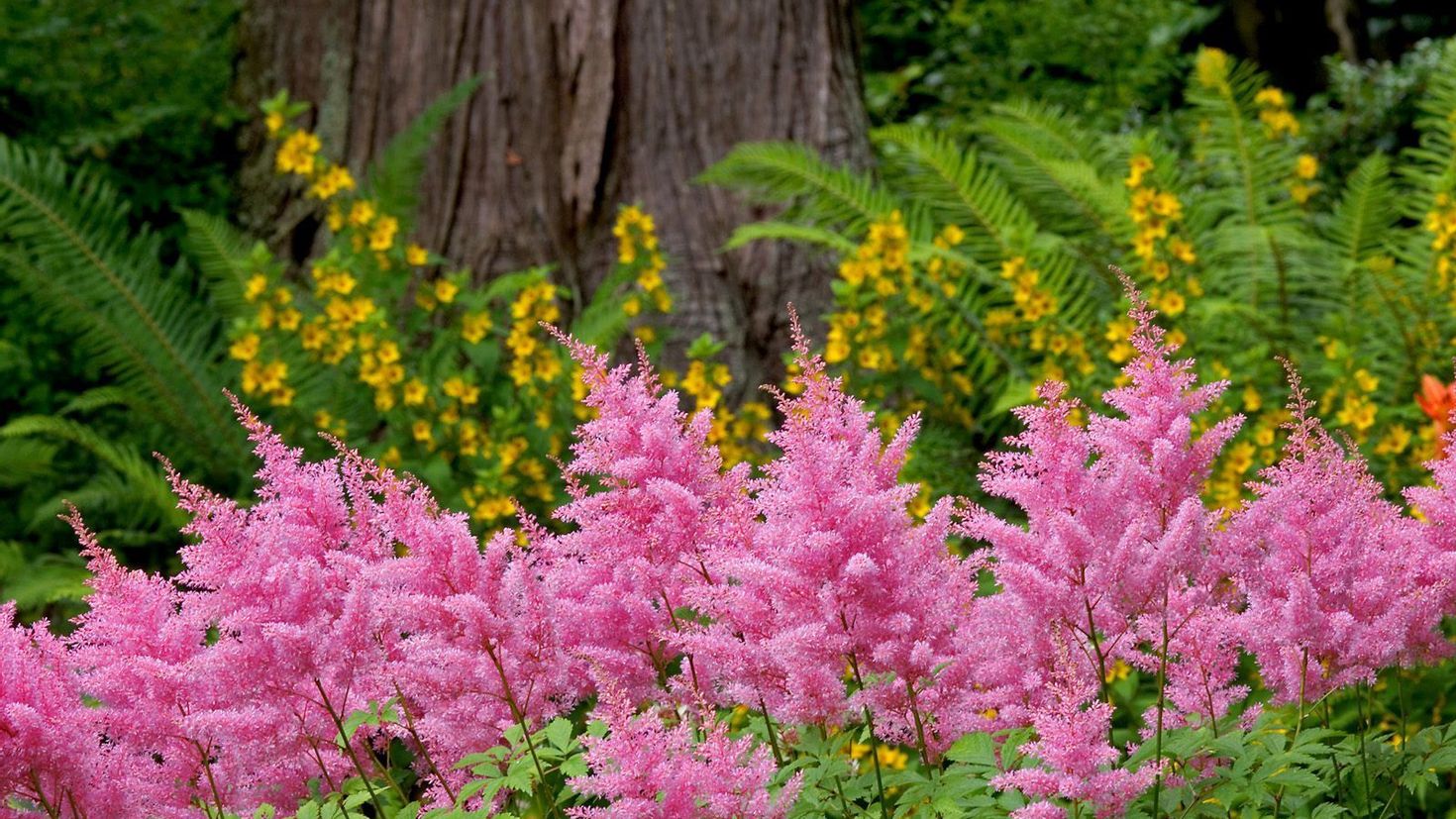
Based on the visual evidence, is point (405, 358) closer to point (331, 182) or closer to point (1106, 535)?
point (331, 182)

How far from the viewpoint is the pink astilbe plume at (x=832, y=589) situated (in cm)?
206

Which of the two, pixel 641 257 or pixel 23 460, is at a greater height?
pixel 641 257

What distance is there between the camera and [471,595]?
211 cm

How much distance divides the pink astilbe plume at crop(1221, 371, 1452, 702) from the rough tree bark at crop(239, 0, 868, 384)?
13.0ft

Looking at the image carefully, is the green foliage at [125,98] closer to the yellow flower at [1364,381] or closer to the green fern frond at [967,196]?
the green fern frond at [967,196]

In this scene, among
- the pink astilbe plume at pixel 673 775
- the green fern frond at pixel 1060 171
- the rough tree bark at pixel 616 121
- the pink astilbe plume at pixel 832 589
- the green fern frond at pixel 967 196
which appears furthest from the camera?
the rough tree bark at pixel 616 121

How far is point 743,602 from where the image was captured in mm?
2148

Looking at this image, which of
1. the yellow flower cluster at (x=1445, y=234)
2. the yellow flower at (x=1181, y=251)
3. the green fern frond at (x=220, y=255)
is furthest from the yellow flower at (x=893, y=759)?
the green fern frond at (x=220, y=255)

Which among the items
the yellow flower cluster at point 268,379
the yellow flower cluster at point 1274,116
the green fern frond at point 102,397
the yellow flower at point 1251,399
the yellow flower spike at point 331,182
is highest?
the yellow flower cluster at point 1274,116

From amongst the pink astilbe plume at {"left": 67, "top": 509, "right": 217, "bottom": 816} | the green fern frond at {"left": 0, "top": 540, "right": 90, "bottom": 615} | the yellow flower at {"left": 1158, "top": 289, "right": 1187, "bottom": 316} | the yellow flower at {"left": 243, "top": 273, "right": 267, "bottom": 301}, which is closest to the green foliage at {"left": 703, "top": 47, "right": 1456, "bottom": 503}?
the yellow flower at {"left": 1158, "top": 289, "right": 1187, "bottom": 316}

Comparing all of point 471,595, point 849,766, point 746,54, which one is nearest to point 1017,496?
point 849,766

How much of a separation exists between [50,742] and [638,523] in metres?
0.82

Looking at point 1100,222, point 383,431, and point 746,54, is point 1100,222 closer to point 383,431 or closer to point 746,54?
point 746,54

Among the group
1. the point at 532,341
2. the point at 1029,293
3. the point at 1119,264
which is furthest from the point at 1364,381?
the point at 532,341
